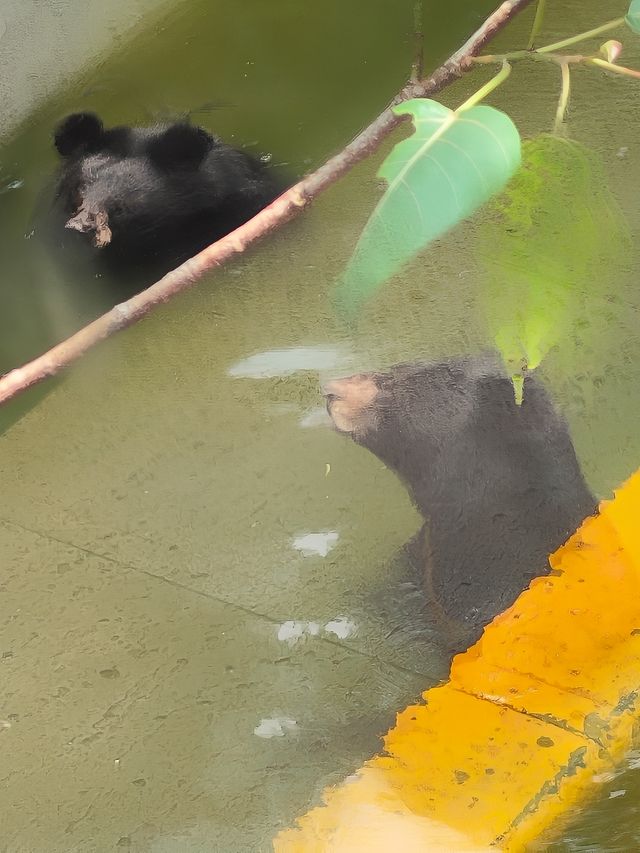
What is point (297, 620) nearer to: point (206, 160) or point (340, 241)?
point (340, 241)

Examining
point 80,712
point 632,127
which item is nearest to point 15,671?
point 80,712

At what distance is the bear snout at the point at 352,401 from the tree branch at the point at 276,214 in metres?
0.61

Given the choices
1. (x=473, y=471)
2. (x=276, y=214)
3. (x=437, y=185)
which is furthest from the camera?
(x=473, y=471)

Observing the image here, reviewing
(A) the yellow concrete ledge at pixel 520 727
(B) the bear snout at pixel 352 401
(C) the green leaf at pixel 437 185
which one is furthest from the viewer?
(B) the bear snout at pixel 352 401

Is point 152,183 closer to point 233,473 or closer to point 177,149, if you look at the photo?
point 177,149

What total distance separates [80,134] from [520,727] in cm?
140

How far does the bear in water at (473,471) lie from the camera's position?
4.26 ft

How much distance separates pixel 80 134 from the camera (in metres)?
1.44

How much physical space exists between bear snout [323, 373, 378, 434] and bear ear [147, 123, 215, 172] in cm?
54

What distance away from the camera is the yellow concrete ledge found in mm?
1144

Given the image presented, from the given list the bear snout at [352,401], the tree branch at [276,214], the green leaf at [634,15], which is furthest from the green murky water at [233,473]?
the green leaf at [634,15]

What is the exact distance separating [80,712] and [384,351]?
89 centimetres

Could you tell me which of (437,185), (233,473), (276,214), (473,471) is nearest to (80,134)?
(233,473)

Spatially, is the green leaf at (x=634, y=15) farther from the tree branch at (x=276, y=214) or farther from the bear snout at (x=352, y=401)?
the bear snout at (x=352, y=401)
